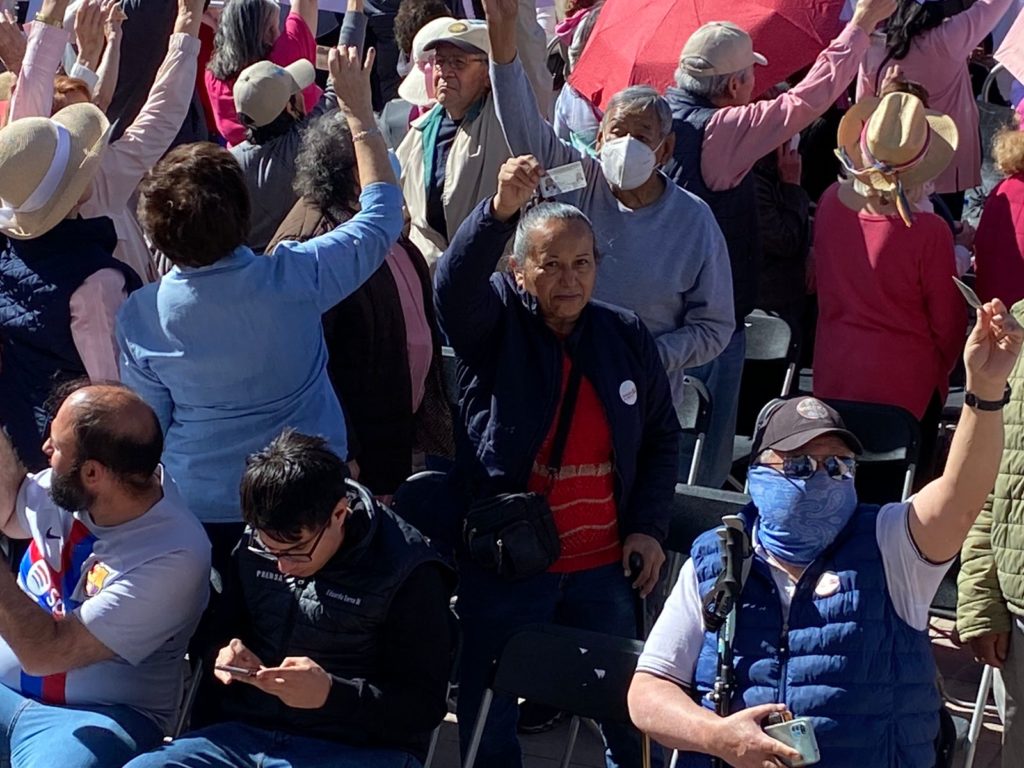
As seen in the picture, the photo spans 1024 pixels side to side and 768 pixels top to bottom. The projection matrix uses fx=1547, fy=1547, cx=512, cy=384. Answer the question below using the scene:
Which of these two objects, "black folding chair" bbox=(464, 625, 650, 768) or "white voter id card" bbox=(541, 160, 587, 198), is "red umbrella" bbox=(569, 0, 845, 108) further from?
"black folding chair" bbox=(464, 625, 650, 768)

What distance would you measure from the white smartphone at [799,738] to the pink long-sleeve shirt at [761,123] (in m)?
2.56

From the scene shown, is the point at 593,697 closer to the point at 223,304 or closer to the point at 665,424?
the point at 665,424

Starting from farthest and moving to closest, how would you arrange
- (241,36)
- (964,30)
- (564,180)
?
(964,30) < (241,36) < (564,180)

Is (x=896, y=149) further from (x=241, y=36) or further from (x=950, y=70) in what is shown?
(x=241, y=36)

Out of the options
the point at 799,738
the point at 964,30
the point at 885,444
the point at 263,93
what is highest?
the point at 964,30

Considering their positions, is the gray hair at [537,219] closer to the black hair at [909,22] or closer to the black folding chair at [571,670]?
the black folding chair at [571,670]

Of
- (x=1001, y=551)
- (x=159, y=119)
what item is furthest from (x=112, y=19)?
(x=1001, y=551)

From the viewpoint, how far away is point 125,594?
3.91 meters

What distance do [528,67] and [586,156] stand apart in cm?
113

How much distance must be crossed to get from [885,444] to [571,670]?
1905 millimetres

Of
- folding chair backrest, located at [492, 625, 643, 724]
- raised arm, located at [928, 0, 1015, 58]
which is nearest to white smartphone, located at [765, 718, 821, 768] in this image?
folding chair backrest, located at [492, 625, 643, 724]

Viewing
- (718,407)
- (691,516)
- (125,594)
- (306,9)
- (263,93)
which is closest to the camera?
(125,594)

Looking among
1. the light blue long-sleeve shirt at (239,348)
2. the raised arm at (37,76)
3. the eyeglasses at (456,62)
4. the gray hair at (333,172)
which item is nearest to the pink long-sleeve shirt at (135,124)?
the raised arm at (37,76)

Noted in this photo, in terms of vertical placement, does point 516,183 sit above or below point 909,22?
below
